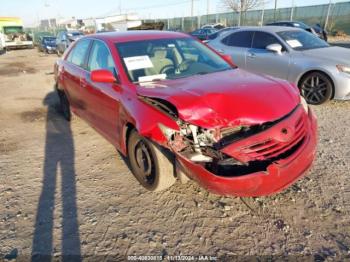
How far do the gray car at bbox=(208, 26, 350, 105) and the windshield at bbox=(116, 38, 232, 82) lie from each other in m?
2.84

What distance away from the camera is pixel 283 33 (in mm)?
6887

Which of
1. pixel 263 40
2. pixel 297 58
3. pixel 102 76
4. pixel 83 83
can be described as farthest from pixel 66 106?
pixel 297 58

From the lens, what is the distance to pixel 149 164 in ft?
10.5

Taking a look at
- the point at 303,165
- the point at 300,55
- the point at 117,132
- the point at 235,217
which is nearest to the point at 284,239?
the point at 235,217

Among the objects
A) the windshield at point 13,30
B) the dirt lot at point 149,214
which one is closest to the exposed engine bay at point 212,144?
the dirt lot at point 149,214

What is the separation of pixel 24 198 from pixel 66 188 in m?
0.44

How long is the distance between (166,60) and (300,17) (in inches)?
1430

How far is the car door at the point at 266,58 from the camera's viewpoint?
21.4ft

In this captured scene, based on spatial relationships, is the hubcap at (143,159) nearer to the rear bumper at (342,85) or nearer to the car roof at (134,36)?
the car roof at (134,36)

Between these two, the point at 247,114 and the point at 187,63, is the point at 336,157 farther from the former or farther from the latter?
the point at 187,63

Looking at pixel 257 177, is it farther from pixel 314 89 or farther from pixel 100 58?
pixel 314 89

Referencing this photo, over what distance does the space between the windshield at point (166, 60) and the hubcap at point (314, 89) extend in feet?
9.37

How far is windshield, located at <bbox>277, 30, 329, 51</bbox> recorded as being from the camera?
21.7 feet

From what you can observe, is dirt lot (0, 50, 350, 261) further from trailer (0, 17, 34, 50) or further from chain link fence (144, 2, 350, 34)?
chain link fence (144, 2, 350, 34)
